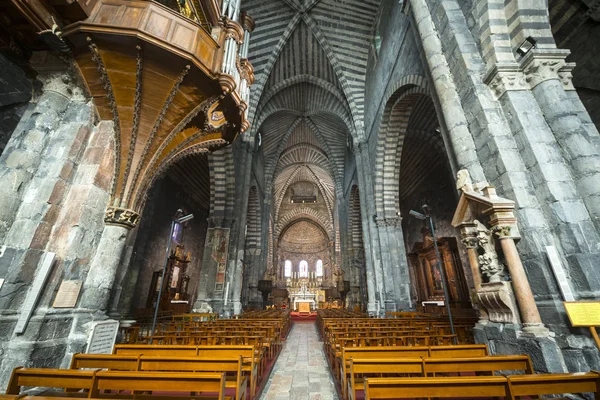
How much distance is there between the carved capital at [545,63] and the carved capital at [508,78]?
154 mm

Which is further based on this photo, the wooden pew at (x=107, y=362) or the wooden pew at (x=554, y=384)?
the wooden pew at (x=107, y=362)

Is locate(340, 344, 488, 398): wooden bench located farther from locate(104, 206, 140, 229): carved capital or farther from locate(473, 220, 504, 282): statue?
locate(104, 206, 140, 229): carved capital

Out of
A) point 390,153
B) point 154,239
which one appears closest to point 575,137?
point 390,153

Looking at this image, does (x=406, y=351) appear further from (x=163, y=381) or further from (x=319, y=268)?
(x=319, y=268)

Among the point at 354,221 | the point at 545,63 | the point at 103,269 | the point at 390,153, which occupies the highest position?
the point at 390,153

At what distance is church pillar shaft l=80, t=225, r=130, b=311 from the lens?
413 centimetres

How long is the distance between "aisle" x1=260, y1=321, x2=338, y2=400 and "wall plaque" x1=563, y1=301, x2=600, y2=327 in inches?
114

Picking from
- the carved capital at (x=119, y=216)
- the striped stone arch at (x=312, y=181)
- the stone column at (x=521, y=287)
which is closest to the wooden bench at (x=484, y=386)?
the stone column at (x=521, y=287)

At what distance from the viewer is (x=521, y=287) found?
3295 mm

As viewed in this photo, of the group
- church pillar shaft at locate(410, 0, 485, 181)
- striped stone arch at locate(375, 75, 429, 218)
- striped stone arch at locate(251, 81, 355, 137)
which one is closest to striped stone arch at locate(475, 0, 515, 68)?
church pillar shaft at locate(410, 0, 485, 181)

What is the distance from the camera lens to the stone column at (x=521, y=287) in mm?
3115

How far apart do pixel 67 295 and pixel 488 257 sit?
21.2 feet

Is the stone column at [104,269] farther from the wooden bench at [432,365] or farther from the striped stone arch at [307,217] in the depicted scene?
the striped stone arch at [307,217]

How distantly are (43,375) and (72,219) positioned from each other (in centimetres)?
293
